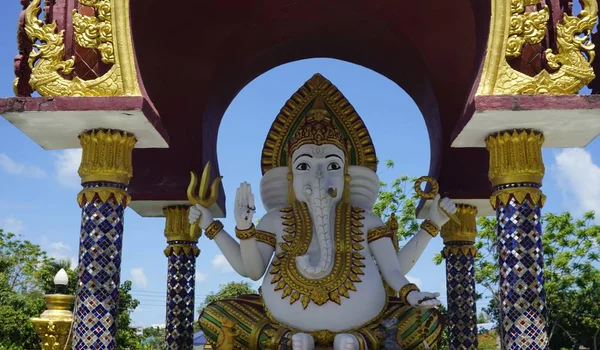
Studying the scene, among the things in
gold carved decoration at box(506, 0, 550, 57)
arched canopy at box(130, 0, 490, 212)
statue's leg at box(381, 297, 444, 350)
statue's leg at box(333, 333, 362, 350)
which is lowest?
statue's leg at box(333, 333, 362, 350)

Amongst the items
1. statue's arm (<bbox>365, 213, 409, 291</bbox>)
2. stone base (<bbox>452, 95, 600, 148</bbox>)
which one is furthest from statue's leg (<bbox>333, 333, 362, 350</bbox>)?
stone base (<bbox>452, 95, 600, 148</bbox>)

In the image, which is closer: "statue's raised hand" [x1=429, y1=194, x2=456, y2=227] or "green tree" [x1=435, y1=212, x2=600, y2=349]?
"statue's raised hand" [x1=429, y1=194, x2=456, y2=227]

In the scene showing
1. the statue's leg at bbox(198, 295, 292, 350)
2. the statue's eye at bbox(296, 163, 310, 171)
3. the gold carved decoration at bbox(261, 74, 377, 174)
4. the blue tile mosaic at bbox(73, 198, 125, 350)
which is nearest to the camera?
the blue tile mosaic at bbox(73, 198, 125, 350)

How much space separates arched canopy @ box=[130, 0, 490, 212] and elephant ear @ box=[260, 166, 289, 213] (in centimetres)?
143

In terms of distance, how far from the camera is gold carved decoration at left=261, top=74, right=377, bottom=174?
24.8 feet

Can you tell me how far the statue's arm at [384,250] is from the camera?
22.3ft

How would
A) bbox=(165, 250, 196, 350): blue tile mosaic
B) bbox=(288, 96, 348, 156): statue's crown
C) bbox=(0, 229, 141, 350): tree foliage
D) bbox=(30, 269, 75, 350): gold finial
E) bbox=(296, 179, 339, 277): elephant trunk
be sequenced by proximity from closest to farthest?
bbox=(296, 179, 339, 277): elephant trunk → bbox=(288, 96, 348, 156): statue's crown → bbox=(30, 269, 75, 350): gold finial → bbox=(165, 250, 196, 350): blue tile mosaic → bbox=(0, 229, 141, 350): tree foliage

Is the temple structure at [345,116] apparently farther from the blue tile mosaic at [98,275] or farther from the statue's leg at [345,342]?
the statue's leg at [345,342]

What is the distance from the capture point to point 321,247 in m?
6.64

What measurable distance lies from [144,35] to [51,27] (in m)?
1.61

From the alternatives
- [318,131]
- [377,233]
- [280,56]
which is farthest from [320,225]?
[280,56]

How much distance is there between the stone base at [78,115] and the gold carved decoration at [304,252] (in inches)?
57.8

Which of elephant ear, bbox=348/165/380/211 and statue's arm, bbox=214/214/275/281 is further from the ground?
elephant ear, bbox=348/165/380/211

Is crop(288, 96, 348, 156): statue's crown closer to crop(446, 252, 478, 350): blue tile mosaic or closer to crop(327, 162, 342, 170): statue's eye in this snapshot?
crop(327, 162, 342, 170): statue's eye
